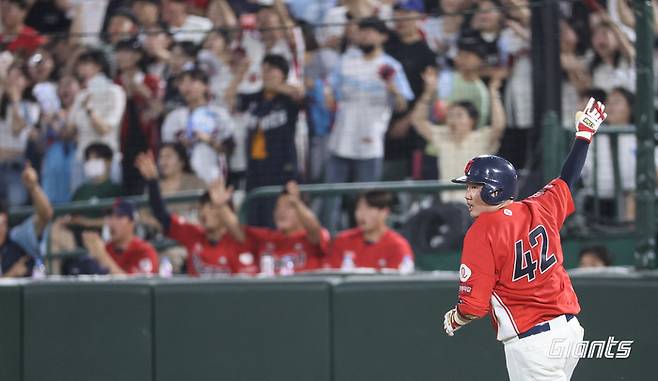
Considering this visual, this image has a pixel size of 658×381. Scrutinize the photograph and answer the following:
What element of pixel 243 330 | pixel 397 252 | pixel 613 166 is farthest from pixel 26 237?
pixel 613 166

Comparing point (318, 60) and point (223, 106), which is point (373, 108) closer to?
point (318, 60)

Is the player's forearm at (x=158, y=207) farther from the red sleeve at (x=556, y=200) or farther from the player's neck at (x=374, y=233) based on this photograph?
the red sleeve at (x=556, y=200)

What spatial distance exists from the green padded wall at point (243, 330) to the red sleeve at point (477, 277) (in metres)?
1.74

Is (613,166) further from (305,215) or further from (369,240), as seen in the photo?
(305,215)

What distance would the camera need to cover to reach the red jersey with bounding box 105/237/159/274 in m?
8.66

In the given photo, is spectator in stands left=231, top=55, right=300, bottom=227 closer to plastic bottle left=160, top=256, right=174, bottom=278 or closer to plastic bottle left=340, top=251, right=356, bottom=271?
plastic bottle left=160, top=256, right=174, bottom=278

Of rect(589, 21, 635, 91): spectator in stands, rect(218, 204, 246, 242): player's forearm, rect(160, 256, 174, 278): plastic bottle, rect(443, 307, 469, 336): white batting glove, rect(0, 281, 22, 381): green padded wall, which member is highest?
rect(589, 21, 635, 91): spectator in stands

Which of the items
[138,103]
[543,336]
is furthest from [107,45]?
[543,336]

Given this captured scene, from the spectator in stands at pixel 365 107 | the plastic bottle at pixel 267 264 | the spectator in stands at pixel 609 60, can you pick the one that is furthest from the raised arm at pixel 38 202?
the spectator in stands at pixel 609 60

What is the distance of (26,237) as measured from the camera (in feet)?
31.0

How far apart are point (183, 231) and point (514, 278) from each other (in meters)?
4.60

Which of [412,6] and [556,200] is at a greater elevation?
[412,6]

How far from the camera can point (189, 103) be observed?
9.80 meters

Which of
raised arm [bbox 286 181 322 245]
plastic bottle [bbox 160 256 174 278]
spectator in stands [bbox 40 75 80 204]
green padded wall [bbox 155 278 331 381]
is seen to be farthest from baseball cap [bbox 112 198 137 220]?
green padded wall [bbox 155 278 331 381]
